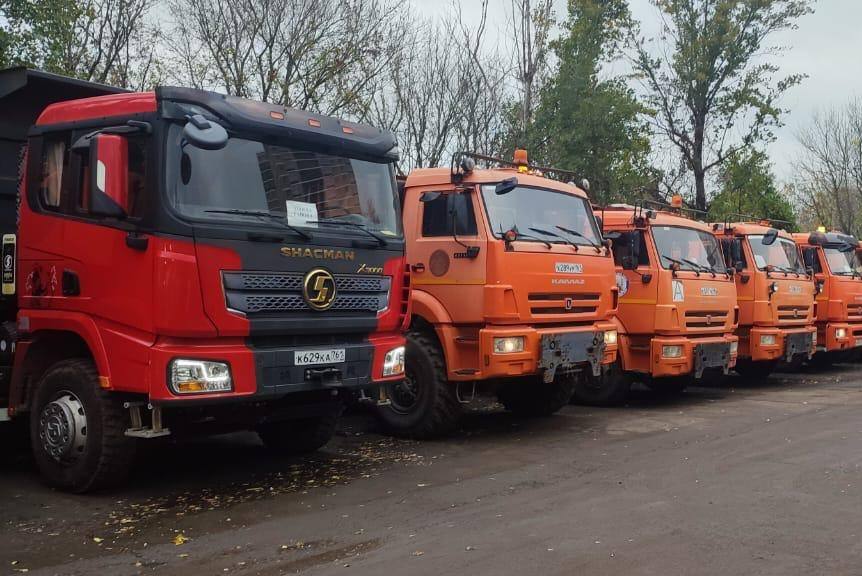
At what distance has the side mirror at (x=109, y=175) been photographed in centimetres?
589

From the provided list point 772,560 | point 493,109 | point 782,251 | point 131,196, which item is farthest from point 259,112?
point 493,109

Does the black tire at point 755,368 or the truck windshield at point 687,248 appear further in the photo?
the black tire at point 755,368

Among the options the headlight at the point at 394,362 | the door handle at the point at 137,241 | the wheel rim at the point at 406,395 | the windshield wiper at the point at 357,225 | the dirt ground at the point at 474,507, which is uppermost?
the windshield wiper at the point at 357,225

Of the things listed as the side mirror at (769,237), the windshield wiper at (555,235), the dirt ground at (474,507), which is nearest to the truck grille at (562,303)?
the windshield wiper at (555,235)

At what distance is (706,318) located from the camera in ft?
37.3

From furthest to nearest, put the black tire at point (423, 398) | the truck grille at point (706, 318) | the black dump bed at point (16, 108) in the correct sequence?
the truck grille at point (706, 318) < the black tire at point (423, 398) < the black dump bed at point (16, 108)

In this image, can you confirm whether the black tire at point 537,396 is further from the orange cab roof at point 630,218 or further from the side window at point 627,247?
the orange cab roof at point 630,218

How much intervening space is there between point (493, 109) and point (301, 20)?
564cm

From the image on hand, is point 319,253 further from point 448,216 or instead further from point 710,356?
point 710,356

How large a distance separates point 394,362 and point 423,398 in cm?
161

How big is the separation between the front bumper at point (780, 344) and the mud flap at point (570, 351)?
479 centimetres

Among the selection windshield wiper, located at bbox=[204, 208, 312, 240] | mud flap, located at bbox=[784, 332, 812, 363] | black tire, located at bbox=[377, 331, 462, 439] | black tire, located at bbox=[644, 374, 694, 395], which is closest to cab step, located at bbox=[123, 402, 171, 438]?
windshield wiper, located at bbox=[204, 208, 312, 240]

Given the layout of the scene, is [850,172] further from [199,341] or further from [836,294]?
[199,341]

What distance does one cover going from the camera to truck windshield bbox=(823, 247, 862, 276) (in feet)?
50.7
